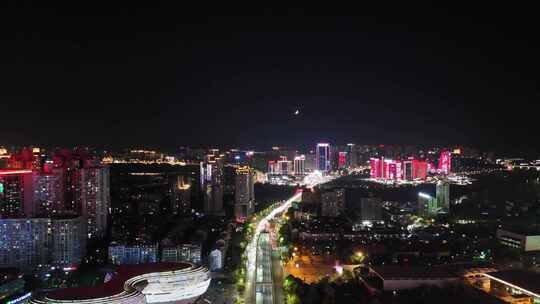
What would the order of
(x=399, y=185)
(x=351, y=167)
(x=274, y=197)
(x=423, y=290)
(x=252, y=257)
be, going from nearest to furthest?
(x=423, y=290) → (x=252, y=257) → (x=274, y=197) → (x=399, y=185) → (x=351, y=167)

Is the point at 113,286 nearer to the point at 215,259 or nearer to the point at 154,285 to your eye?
the point at 154,285

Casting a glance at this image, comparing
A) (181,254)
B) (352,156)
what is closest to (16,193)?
(181,254)

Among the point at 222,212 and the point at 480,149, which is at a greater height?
the point at 480,149

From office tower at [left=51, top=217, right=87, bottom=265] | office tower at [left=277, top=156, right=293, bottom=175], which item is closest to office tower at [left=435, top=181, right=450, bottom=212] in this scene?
office tower at [left=277, top=156, right=293, bottom=175]

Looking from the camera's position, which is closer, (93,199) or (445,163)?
(93,199)

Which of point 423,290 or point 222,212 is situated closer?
point 423,290

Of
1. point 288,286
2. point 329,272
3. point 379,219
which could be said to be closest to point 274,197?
point 379,219

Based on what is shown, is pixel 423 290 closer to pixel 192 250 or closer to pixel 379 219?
pixel 192 250
